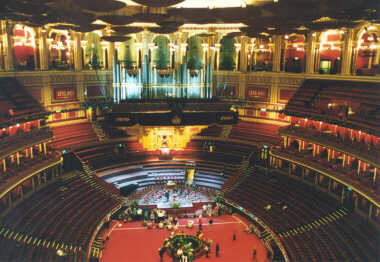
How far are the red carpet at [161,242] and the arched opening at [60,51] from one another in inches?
655

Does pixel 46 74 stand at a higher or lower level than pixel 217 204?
higher

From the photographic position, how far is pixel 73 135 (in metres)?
30.1

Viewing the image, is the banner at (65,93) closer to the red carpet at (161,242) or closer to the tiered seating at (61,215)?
the tiered seating at (61,215)

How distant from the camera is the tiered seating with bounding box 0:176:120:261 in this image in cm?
1890

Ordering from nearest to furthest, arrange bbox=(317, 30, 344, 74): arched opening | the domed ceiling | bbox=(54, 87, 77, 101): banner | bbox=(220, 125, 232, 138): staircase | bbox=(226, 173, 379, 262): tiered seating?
the domed ceiling
bbox=(226, 173, 379, 262): tiered seating
bbox=(317, 30, 344, 74): arched opening
bbox=(54, 87, 77, 101): banner
bbox=(220, 125, 232, 138): staircase

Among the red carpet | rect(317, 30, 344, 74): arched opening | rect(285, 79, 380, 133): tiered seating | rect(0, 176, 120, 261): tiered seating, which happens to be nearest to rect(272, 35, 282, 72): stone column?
rect(285, 79, 380, 133): tiered seating

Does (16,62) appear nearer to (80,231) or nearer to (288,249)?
(80,231)

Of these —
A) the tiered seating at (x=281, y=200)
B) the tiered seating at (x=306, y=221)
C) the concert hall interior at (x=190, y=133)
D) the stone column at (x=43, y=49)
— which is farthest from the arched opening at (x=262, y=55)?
the stone column at (x=43, y=49)

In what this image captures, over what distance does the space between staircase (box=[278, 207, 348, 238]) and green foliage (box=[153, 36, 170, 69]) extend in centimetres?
2158

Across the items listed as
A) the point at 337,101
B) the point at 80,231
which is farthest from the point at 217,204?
the point at 337,101

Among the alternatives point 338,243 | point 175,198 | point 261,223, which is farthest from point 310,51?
point 338,243

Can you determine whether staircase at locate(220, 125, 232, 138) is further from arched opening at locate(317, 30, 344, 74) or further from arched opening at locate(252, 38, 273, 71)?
arched opening at locate(317, 30, 344, 74)

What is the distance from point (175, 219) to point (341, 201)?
456 inches

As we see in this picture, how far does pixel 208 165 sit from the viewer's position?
100 ft
